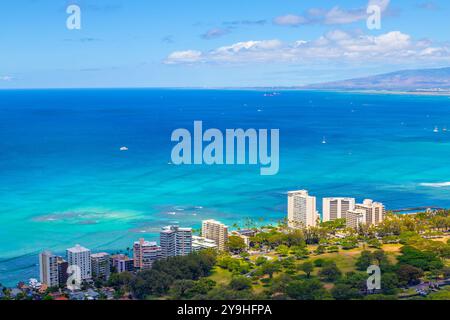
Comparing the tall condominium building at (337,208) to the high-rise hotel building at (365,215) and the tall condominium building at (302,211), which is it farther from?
the tall condominium building at (302,211)

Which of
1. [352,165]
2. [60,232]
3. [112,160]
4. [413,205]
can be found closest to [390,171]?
[352,165]

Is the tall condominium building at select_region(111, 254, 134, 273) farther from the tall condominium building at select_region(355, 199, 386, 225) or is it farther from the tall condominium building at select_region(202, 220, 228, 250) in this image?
the tall condominium building at select_region(355, 199, 386, 225)

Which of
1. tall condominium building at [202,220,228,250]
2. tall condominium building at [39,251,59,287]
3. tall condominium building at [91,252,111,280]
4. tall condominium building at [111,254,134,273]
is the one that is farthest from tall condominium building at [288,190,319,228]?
tall condominium building at [39,251,59,287]

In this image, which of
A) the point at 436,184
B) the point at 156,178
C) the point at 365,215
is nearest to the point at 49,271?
the point at 365,215

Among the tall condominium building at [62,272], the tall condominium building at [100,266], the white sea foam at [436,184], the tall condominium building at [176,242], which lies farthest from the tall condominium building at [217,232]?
the white sea foam at [436,184]

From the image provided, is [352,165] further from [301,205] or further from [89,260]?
[89,260]

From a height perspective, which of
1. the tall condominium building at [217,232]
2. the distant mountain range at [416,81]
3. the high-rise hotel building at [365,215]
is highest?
the distant mountain range at [416,81]
